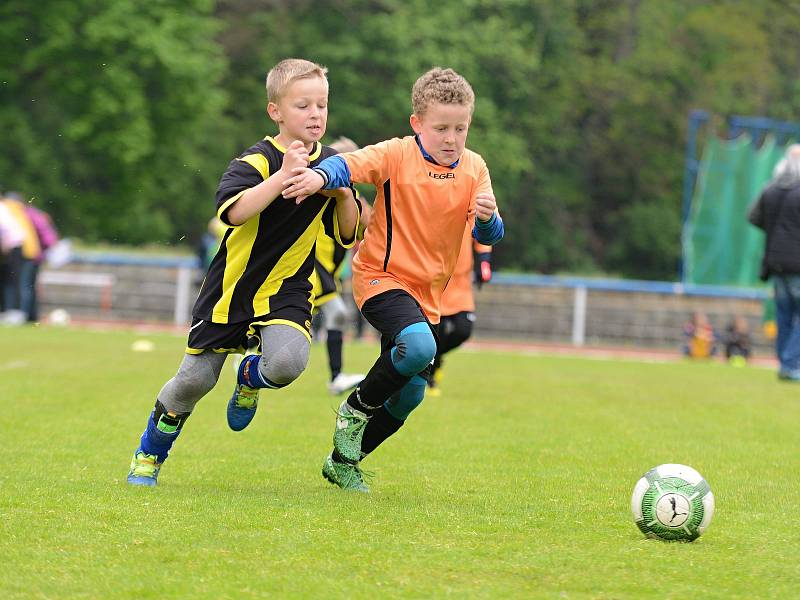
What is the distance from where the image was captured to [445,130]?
638 cm

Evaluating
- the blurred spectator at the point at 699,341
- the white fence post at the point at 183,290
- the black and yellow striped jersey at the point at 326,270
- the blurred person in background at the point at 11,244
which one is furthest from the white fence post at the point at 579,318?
the black and yellow striped jersey at the point at 326,270

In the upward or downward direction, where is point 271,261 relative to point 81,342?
upward

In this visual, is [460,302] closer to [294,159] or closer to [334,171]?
[334,171]

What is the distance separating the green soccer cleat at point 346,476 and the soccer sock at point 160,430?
0.74 meters

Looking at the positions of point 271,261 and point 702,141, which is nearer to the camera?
point 271,261

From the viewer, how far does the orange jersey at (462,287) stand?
11594mm

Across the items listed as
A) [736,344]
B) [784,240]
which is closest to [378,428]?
[784,240]

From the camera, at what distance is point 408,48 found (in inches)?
1614

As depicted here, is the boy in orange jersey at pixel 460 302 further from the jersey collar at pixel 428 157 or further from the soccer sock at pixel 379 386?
the soccer sock at pixel 379 386

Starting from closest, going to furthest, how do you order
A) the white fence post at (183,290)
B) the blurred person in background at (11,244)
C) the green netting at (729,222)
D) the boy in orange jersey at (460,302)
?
the boy in orange jersey at (460,302)
the blurred person in background at (11,244)
the green netting at (729,222)
the white fence post at (183,290)

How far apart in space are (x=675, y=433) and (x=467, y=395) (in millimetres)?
3311

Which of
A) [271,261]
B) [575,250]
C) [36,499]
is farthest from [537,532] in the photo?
[575,250]

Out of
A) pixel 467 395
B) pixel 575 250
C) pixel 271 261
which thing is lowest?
pixel 575 250

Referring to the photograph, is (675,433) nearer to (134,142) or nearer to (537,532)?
(537,532)
